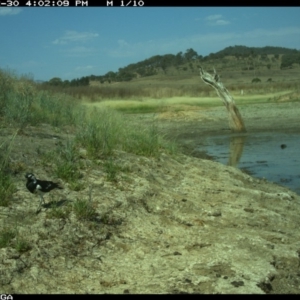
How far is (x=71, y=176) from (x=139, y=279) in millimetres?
2771

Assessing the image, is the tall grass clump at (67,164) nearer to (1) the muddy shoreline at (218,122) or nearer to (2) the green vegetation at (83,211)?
(2) the green vegetation at (83,211)

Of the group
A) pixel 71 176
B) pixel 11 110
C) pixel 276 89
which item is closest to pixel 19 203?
pixel 71 176

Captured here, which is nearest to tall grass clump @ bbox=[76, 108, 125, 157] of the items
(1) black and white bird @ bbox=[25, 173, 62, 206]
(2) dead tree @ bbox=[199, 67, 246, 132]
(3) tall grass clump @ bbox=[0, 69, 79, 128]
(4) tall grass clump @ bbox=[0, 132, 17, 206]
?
(3) tall grass clump @ bbox=[0, 69, 79, 128]

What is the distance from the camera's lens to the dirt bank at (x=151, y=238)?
15.6 feet

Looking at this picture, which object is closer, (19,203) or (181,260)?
(181,260)

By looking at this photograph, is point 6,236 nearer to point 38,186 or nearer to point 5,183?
point 38,186

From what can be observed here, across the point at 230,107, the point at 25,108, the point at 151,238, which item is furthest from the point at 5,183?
the point at 230,107

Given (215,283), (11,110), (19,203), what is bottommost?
(215,283)

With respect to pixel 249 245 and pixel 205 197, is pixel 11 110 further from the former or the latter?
pixel 249 245

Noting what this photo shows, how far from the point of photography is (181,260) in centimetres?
532

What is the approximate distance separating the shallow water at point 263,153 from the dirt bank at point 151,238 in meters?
2.49

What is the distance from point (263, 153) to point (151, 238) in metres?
9.55

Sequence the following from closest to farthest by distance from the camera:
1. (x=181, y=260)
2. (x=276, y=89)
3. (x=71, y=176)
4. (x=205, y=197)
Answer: (x=181, y=260), (x=71, y=176), (x=205, y=197), (x=276, y=89)

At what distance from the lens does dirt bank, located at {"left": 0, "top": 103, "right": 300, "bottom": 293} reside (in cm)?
475
